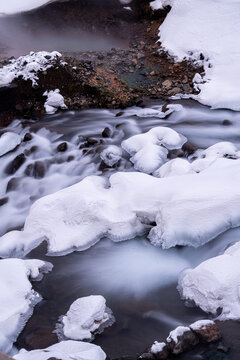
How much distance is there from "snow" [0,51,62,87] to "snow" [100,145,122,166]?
245cm

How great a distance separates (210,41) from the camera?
8.36m

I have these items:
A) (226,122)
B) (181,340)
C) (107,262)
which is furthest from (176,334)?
(226,122)

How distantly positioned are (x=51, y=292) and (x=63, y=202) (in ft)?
3.75

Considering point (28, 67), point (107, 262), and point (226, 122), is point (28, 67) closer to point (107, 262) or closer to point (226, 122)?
point (226, 122)

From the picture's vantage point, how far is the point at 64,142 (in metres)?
6.18

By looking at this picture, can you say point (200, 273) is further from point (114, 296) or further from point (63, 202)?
point (63, 202)

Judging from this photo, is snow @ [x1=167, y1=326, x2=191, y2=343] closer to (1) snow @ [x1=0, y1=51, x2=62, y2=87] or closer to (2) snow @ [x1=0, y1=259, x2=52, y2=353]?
(2) snow @ [x1=0, y1=259, x2=52, y2=353]

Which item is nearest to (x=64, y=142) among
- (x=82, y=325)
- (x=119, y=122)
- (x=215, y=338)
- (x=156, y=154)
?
(x=119, y=122)

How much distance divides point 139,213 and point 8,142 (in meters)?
3.23

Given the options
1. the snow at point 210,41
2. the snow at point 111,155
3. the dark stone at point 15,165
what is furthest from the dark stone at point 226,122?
the dark stone at point 15,165

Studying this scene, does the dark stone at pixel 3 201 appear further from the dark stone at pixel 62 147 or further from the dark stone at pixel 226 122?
the dark stone at pixel 226 122

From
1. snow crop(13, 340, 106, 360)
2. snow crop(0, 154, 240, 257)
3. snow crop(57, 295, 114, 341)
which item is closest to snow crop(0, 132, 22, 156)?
snow crop(0, 154, 240, 257)

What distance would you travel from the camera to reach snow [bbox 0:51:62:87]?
7.19 meters

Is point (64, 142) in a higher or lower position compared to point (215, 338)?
higher
